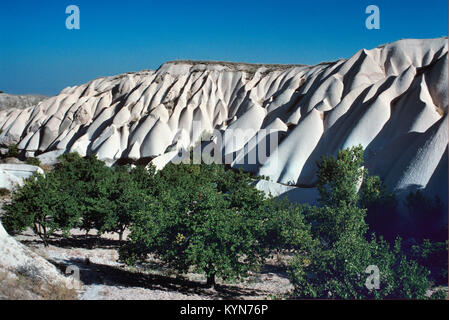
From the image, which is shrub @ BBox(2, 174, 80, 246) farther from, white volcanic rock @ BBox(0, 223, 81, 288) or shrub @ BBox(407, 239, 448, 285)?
shrub @ BBox(407, 239, 448, 285)

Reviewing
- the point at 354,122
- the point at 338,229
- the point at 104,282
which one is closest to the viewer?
the point at 104,282

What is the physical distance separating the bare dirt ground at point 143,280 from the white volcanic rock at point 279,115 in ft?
23.6

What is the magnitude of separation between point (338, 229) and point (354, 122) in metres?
11.5

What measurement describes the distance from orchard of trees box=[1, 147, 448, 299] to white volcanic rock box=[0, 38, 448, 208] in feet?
11.9

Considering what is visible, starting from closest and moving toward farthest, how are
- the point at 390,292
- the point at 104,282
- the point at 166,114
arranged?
1. the point at 390,292
2. the point at 104,282
3. the point at 166,114

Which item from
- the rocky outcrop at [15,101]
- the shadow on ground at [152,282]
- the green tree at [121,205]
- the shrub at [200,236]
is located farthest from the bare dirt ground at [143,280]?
the rocky outcrop at [15,101]

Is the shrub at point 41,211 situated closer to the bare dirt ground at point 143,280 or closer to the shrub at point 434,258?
the bare dirt ground at point 143,280

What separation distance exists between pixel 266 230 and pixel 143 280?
3.79 meters

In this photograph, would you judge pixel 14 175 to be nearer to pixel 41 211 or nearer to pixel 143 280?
pixel 41 211

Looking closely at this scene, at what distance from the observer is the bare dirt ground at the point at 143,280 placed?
10.1 metres
